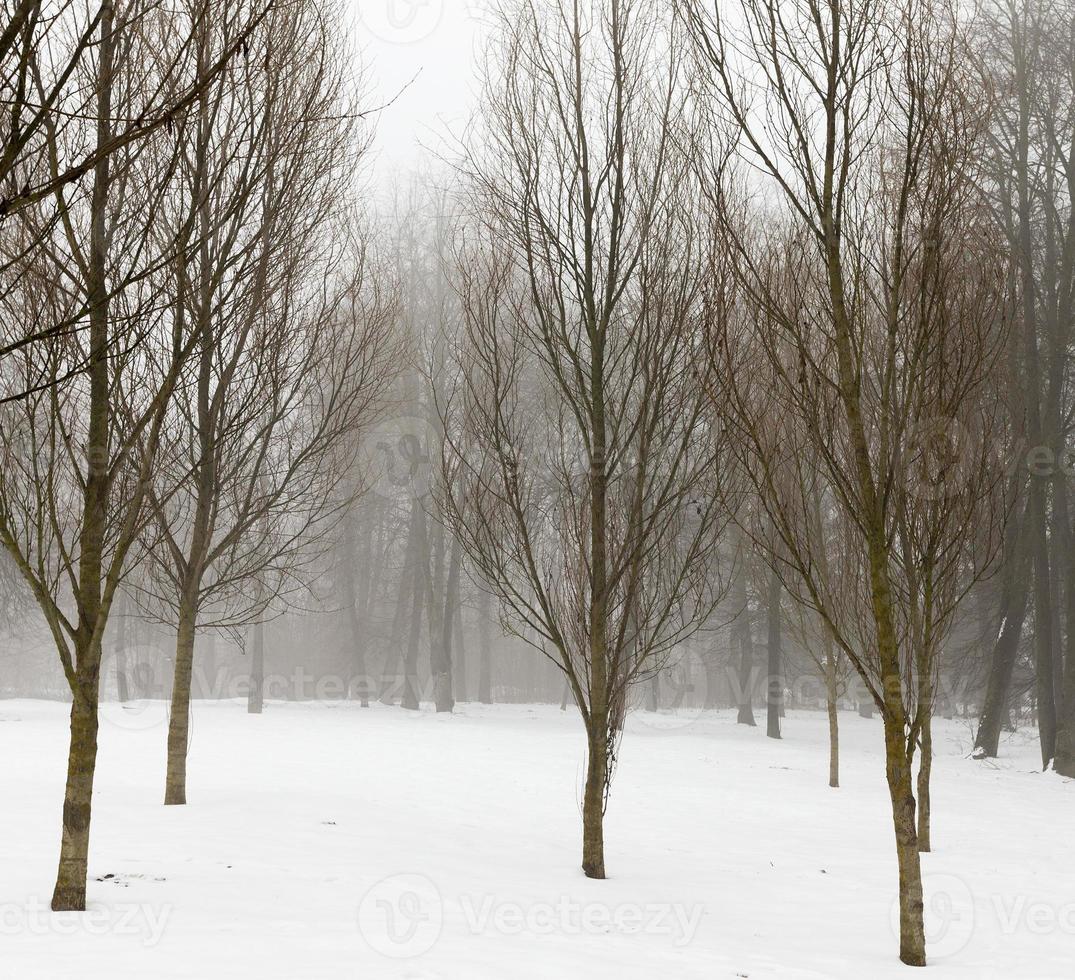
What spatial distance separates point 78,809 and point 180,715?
3847 millimetres

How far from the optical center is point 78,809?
4762 millimetres

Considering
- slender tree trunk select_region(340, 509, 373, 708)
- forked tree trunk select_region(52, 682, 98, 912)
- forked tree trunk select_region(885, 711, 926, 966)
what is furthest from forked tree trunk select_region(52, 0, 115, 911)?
slender tree trunk select_region(340, 509, 373, 708)

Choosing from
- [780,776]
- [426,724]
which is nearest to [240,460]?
[780,776]

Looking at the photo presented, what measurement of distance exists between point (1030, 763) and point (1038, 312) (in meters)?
8.20

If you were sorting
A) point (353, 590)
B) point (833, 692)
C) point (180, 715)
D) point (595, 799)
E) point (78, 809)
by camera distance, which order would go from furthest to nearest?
point (353, 590) < point (833, 692) < point (180, 715) < point (595, 799) < point (78, 809)

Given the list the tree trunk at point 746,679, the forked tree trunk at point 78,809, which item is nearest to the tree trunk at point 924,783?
the forked tree trunk at point 78,809

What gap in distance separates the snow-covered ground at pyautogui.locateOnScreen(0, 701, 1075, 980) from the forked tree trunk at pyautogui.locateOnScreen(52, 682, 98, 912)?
A: 142 mm

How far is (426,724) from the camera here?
1997 centimetres

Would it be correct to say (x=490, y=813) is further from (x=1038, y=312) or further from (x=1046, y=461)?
(x=1038, y=312)

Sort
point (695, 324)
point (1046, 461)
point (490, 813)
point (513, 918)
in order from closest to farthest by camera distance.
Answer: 1. point (513, 918)
2. point (695, 324)
3. point (490, 813)
4. point (1046, 461)

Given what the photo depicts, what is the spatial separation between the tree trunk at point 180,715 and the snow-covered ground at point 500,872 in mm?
326

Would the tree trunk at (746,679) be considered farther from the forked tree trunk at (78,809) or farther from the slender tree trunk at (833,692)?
the forked tree trunk at (78,809)

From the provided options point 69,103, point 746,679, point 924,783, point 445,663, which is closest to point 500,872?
point 924,783

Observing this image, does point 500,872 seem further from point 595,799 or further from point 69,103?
point 69,103
